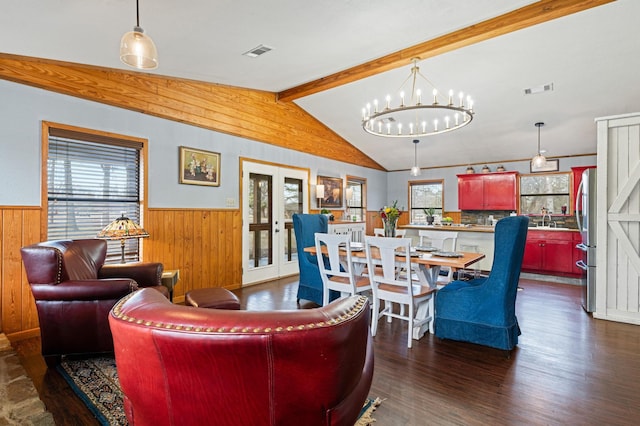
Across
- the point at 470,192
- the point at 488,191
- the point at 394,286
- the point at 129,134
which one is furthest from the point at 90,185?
the point at 488,191

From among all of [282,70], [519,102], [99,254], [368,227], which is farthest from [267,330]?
[368,227]

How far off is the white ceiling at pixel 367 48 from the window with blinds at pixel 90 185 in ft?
2.98

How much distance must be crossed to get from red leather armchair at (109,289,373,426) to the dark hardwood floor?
1.31 metres

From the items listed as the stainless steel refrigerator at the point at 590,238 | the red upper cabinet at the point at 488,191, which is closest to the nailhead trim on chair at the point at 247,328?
the stainless steel refrigerator at the point at 590,238

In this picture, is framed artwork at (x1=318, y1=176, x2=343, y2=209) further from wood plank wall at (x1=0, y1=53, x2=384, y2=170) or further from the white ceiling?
the white ceiling

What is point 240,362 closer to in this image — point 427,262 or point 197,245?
point 427,262

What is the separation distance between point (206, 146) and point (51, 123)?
5.98 ft

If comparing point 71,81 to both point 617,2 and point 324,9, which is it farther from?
point 617,2

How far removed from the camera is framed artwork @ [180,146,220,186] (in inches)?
178

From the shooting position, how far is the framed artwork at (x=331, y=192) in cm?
698

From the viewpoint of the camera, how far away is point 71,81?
11.3 ft

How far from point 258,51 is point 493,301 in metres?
3.36

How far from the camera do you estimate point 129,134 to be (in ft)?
13.1

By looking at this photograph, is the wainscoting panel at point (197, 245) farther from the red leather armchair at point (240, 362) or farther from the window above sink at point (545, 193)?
the window above sink at point (545, 193)
